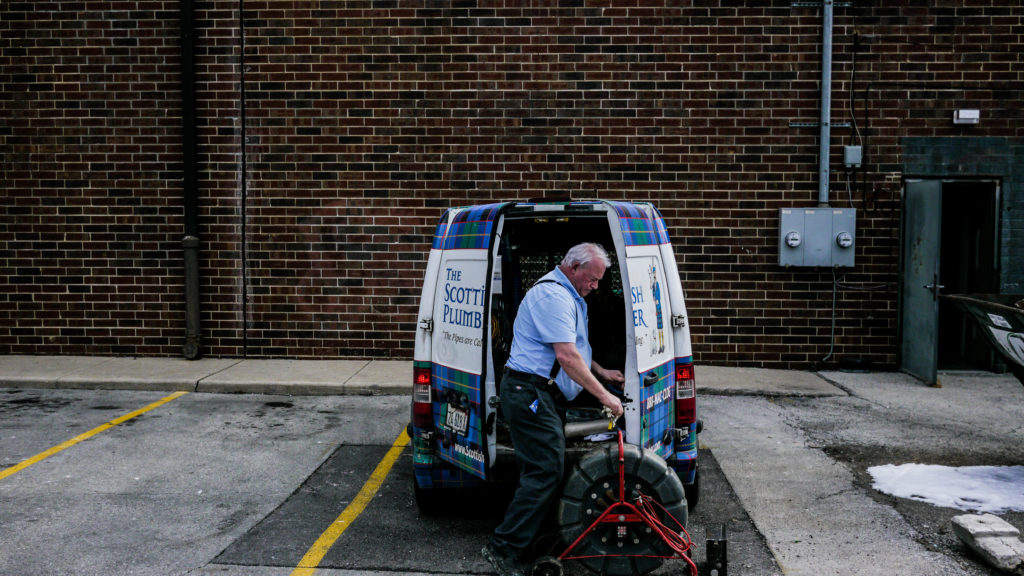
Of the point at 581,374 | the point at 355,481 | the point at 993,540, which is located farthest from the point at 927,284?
the point at 355,481

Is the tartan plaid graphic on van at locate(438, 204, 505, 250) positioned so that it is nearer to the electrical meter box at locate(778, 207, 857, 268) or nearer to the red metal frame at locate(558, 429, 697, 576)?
the red metal frame at locate(558, 429, 697, 576)

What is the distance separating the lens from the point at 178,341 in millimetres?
10586

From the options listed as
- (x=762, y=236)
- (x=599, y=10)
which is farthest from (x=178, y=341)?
(x=762, y=236)

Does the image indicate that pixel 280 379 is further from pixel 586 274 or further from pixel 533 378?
pixel 586 274

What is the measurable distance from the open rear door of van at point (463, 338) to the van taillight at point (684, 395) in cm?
129

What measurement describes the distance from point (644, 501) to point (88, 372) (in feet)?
26.1

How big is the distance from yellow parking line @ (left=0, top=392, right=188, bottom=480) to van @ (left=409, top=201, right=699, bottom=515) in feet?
11.4

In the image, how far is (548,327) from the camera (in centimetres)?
425

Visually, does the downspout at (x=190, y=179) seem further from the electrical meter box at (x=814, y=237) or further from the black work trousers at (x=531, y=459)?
the electrical meter box at (x=814, y=237)

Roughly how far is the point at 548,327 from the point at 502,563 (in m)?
1.33

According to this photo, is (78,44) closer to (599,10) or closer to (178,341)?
(178,341)

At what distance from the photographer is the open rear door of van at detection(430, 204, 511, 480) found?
15.4ft

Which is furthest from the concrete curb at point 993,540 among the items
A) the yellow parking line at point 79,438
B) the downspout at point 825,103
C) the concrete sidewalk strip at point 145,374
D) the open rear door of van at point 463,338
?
the concrete sidewalk strip at point 145,374

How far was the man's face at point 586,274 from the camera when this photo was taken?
434 centimetres
